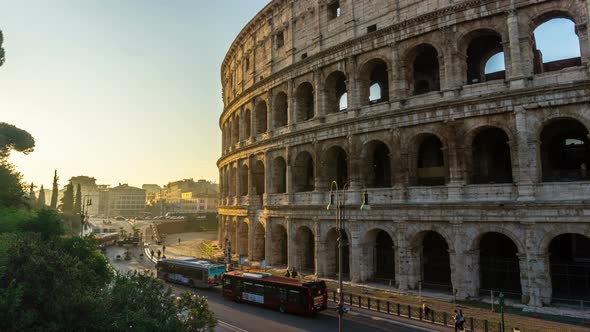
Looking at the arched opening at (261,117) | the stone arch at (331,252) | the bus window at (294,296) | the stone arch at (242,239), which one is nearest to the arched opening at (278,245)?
the stone arch at (242,239)

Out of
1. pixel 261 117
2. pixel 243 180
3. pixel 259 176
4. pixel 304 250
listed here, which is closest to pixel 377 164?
pixel 304 250

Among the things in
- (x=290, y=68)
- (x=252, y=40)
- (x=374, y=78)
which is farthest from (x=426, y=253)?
Answer: (x=252, y=40)

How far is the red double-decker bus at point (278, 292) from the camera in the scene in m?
20.9

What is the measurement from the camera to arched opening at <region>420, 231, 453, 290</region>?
2490 centimetres

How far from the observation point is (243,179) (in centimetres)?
4075

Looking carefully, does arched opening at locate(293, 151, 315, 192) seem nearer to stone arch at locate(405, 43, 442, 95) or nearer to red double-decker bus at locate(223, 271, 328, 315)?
red double-decker bus at locate(223, 271, 328, 315)

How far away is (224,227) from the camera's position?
147 ft

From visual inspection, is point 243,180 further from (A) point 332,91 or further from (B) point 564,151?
(B) point 564,151

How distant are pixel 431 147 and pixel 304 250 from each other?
1348 centimetres

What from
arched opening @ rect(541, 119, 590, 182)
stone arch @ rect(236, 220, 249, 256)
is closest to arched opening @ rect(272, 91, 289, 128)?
stone arch @ rect(236, 220, 249, 256)

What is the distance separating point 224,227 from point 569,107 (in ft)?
117

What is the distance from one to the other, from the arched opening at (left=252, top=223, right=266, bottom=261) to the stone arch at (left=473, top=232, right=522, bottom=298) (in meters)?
19.7

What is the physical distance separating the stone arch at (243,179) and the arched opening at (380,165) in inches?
603

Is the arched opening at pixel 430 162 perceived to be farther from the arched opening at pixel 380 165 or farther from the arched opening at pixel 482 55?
the arched opening at pixel 482 55
